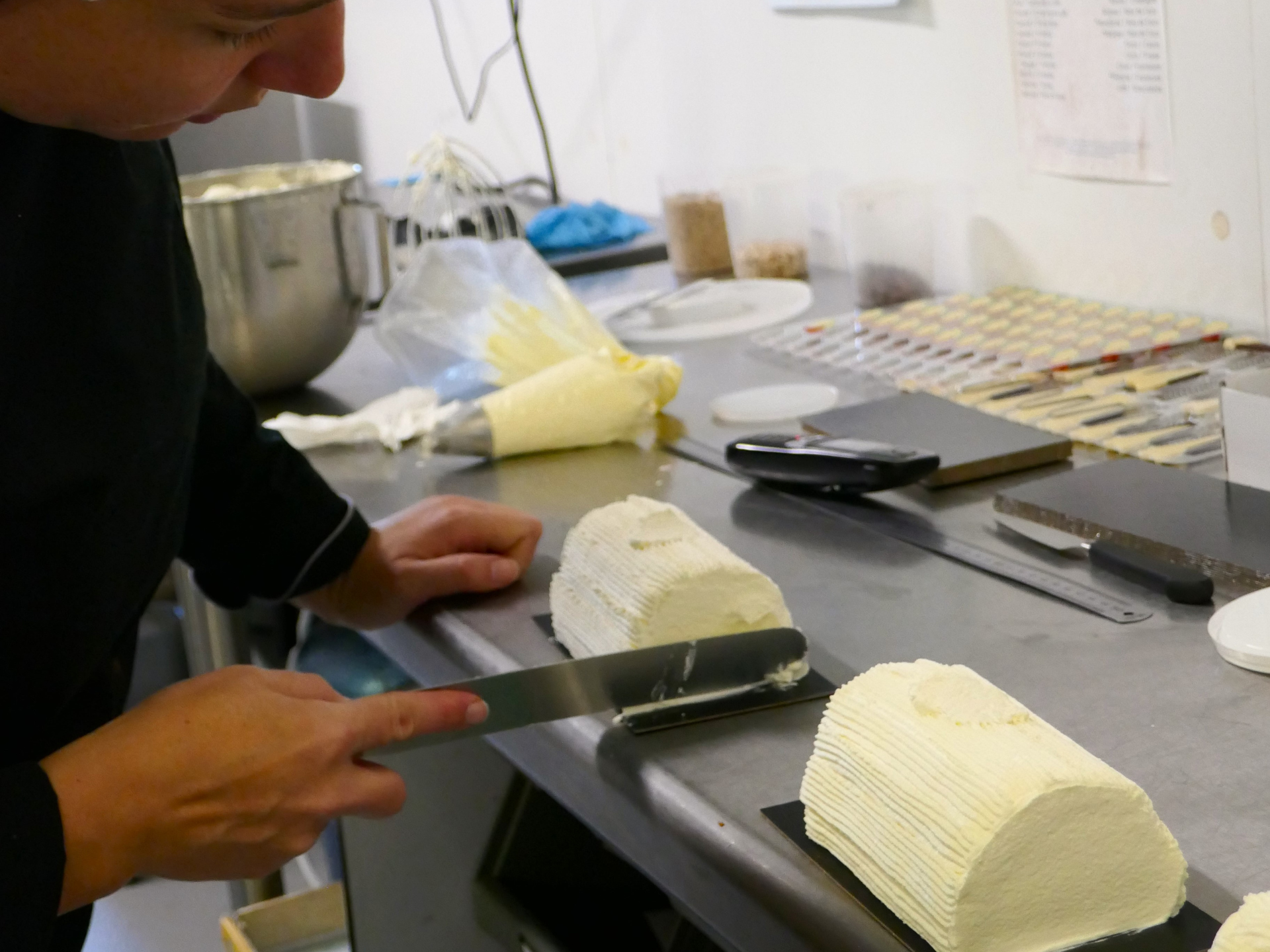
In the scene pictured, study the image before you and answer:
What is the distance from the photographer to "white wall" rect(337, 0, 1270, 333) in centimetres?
125

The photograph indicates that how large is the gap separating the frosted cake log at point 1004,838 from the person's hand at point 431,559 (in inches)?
17.0

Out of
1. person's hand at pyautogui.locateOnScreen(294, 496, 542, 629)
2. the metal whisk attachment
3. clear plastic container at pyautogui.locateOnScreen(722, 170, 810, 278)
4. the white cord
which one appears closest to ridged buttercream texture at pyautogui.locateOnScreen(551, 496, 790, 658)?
person's hand at pyautogui.locateOnScreen(294, 496, 542, 629)

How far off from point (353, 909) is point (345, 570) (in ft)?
0.91

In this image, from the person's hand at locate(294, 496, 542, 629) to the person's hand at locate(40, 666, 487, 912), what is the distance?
0.22 meters

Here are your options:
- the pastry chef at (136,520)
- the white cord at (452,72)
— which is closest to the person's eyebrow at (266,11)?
the pastry chef at (136,520)

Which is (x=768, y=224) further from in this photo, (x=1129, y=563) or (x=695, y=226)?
(x=1129, y=563)

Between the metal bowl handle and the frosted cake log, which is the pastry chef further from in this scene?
the metal bowl handle

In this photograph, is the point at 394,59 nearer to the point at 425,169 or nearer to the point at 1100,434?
the point at 425,169

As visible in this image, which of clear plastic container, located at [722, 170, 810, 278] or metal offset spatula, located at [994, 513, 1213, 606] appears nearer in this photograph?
metal offset spatula, located at [994, 513, 1213, 606]

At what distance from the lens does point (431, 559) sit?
99 centimetres

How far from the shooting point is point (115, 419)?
2.72ft

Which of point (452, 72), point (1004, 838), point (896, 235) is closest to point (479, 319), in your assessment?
point (896, 235)

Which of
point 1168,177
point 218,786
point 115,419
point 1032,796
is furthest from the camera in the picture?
point 1168,177

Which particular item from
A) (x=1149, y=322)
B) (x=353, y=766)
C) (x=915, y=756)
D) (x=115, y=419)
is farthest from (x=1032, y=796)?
(x=1149, y=322)
